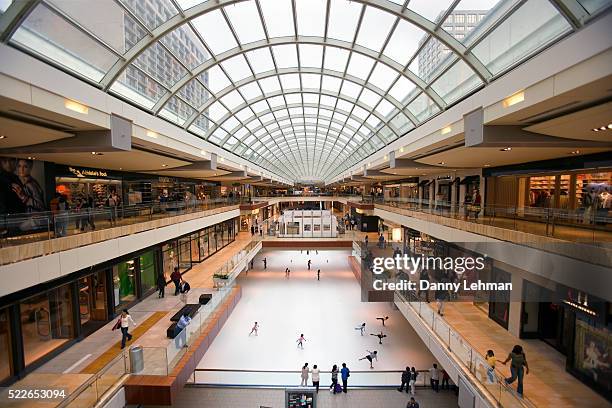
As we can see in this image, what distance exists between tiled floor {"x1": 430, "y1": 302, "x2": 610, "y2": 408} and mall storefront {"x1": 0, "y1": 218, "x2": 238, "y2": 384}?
1397 centimetres

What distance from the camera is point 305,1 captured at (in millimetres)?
15195

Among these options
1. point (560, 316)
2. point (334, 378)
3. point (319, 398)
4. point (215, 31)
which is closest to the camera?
point (560, 316)

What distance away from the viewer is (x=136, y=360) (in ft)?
29.7

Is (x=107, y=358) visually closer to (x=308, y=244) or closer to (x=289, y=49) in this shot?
(x=289, y=49)

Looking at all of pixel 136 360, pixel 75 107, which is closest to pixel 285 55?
pixel 75 107

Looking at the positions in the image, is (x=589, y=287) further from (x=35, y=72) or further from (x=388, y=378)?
(x=35, y=72)

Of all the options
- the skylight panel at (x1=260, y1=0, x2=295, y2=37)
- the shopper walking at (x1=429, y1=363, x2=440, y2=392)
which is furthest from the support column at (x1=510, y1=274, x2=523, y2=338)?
the skylight panel at (x1=260, y1=0, x2=295, y2=37)

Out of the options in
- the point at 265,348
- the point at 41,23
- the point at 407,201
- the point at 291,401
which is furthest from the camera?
the point at 407,201

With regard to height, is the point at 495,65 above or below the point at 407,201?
above

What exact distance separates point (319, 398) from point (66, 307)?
32.3 ft

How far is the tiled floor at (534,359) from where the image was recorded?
8461 mm

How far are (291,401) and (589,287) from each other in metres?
8.67

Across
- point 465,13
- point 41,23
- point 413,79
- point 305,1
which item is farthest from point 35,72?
point 413,79

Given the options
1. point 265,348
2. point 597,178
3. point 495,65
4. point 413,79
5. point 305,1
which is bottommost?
point 265,348
